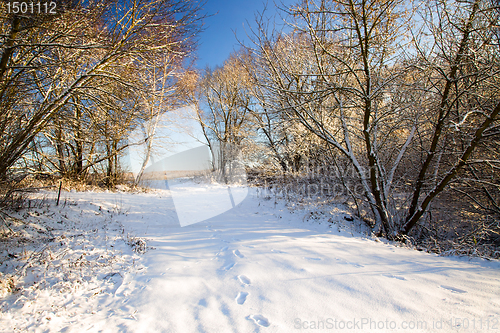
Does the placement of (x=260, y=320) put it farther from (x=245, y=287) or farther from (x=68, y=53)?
(x=68, y=53)

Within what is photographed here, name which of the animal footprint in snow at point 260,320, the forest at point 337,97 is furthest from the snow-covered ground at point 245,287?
the forest at point 337,97

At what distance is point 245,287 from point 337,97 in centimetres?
488

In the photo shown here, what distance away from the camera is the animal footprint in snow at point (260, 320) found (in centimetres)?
177

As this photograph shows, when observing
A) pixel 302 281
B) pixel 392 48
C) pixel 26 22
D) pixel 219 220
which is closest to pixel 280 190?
pixel 219 220

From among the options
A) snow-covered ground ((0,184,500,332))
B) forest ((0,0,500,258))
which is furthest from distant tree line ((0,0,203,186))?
snow-covered ground ((0,184,500,332))

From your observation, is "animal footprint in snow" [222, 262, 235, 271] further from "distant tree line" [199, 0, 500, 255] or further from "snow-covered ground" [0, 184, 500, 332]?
"distant tree line" [199, 0, 500, 255]

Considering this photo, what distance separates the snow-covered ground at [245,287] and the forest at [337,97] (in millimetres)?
1287

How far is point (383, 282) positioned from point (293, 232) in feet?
7.82

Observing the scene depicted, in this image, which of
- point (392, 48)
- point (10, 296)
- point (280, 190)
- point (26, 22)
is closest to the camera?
point (10, 296)

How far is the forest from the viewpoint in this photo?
3357mm

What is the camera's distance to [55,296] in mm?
2240

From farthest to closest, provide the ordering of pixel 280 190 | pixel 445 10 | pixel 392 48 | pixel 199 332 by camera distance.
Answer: pixel 280 190 → pixel 392 48 → pixel 445 10 → pixel 199 332

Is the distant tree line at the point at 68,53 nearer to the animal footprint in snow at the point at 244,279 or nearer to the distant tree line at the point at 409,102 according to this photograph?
the distant tree line at the point at 409,102

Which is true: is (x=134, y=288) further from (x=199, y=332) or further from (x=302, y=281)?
(x=302, y=281)
